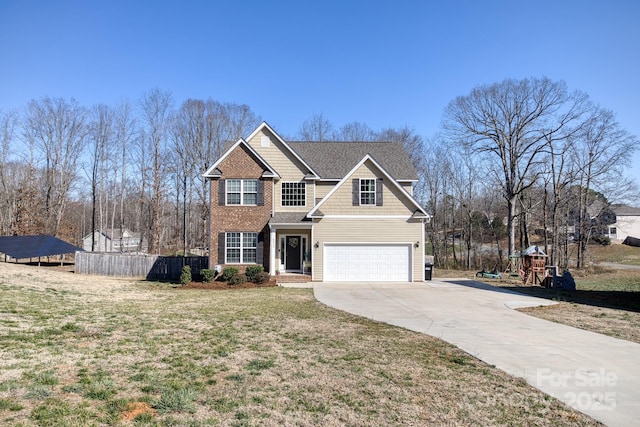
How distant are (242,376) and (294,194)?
16.9 m

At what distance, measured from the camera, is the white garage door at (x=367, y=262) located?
2059cm

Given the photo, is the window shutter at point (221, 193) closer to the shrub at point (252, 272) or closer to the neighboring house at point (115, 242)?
the shrub at point (252, 272)

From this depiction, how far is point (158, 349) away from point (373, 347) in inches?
163

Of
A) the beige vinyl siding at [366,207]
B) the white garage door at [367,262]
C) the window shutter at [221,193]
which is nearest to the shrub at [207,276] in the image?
the window shutter at [221,193]

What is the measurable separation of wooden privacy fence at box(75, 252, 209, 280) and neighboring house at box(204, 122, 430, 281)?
3864mm

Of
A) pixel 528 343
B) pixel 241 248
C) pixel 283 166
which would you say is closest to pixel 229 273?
pixel 241 248

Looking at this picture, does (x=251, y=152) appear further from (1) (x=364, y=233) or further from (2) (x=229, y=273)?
(1) (x=364, y=233)

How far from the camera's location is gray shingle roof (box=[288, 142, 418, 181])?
23.6 meters

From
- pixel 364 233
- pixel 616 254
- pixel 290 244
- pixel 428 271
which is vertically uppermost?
pixel 364 233

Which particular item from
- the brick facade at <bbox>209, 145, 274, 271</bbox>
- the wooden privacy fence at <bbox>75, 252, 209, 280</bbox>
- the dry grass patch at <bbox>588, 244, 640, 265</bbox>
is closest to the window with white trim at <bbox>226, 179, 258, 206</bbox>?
the brick facade at <bbox>209, 145, 274, 271</bbox>

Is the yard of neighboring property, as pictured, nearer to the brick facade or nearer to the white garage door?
the white garage door

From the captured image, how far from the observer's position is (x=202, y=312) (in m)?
11.4

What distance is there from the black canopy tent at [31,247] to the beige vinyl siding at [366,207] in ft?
64.4

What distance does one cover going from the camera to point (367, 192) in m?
20.7
